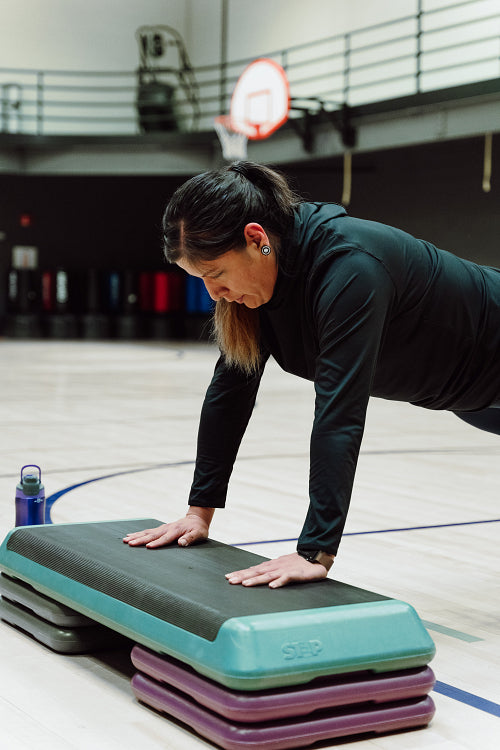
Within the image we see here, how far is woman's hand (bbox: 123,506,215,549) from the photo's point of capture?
214 cm

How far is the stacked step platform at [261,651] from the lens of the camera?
1.54 meters

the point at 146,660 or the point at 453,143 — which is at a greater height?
the point at 453,143

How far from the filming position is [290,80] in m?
13.7

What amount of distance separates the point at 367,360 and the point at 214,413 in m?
0.50

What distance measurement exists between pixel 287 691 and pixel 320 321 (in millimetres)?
635

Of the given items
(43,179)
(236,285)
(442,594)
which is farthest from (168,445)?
(43,179)

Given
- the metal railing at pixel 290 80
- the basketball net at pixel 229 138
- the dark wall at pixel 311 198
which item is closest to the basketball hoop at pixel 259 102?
the basketball net at pixel 229 138

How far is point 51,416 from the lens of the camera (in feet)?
20.4

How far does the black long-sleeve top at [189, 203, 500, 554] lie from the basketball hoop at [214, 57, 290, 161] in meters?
9.30

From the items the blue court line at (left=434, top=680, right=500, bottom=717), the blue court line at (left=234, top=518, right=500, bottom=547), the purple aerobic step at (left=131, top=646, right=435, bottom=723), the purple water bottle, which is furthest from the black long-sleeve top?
the blue court line at (left=234, top=518, right=500, bottom=547)

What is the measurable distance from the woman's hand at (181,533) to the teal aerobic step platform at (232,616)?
5cm

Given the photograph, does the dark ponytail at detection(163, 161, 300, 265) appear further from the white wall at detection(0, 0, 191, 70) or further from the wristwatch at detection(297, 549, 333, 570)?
the white wall at detection(0, 0, 191, 70)

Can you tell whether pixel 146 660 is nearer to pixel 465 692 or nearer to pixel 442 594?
pixel 465 692

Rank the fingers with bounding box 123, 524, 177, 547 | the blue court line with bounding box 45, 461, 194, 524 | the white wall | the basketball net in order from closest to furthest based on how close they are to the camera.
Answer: the fingers with bounding box 123, 524, 177, 547
the blue court line with bounding box 45, 461, 194, 524
the basketball net
the white wall
